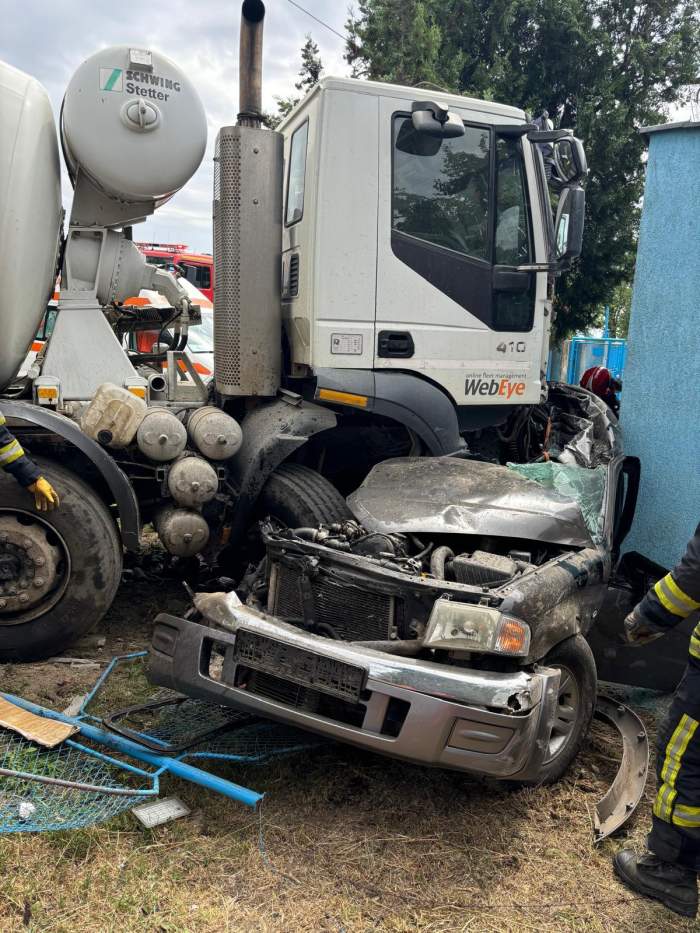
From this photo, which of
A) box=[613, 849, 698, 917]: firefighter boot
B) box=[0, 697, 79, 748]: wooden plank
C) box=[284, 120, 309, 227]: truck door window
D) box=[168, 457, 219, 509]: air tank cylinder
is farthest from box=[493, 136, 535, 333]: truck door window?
box=[0, 697, 79, 748]: wooden plank

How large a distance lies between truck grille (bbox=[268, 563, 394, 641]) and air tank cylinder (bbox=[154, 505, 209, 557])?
1.16m

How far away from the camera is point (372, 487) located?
3938mm

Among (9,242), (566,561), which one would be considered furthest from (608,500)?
(9,242)

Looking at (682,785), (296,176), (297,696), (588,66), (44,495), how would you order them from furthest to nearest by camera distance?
(588,66)
(296,176)
(44,495)
(297,696)
(682,785)

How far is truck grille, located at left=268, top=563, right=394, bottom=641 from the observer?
10.2 ft

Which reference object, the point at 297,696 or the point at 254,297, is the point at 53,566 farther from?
the point at 254,297

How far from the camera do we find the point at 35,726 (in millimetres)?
3281

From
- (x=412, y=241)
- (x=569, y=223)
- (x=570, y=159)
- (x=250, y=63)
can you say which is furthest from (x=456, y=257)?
(x=250, y=63)

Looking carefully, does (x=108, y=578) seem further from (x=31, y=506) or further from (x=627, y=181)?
(x=627, y=181)

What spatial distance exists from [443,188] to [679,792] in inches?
132

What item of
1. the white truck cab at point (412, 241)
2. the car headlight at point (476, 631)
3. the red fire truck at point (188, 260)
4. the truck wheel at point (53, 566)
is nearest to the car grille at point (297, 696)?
the car headlight at point (476, 631)

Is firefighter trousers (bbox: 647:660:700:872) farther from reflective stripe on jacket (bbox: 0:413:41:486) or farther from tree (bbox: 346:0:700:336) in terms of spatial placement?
tree (bbox: 346:0:700:336)

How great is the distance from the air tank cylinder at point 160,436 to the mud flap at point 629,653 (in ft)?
8.05

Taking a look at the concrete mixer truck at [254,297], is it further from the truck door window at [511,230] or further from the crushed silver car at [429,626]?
the crushed silver car at [429,626]
